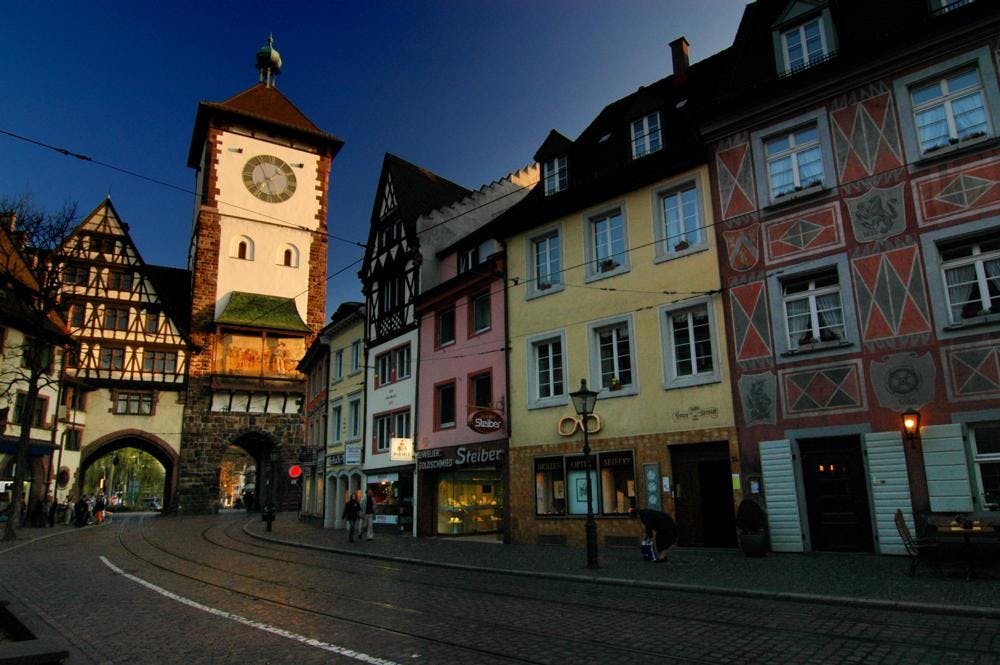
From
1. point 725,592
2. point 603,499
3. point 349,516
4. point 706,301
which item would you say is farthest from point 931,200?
point 349,516

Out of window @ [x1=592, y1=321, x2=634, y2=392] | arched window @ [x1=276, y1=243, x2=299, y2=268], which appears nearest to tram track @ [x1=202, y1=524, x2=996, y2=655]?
window @ [x1=592, y1=321, x2=634, y2=392]

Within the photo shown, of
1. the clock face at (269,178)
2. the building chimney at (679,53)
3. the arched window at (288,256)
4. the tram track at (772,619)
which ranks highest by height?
the clock face at (269,178)

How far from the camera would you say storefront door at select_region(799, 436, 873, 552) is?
14469 mm

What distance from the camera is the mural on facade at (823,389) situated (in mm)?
14602

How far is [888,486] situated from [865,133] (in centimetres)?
731

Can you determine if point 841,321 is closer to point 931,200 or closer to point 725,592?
point 931,200

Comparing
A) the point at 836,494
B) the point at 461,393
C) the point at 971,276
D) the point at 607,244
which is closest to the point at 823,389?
the point at 836,494

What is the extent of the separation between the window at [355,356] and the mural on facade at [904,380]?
916 inches

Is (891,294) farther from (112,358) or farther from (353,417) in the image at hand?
(112,358)

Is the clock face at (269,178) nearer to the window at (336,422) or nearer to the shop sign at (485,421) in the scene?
the window at (336,422)

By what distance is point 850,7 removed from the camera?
1614 centimetres

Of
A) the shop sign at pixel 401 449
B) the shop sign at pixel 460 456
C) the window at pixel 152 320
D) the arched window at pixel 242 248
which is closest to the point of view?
the shop sign at pixel 460 456

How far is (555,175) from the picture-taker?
22.2 m

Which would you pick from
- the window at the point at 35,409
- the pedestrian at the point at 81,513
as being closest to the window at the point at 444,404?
the pedestrian at the point at 81,513
